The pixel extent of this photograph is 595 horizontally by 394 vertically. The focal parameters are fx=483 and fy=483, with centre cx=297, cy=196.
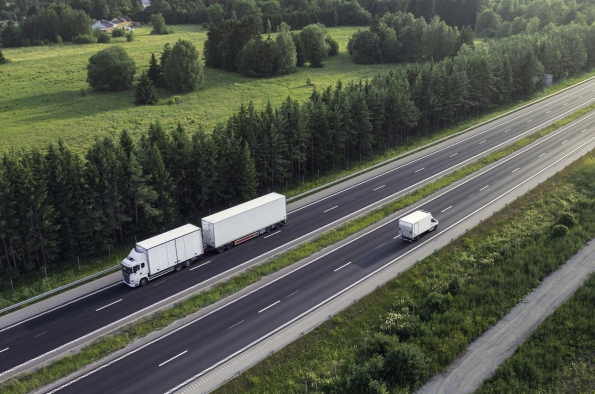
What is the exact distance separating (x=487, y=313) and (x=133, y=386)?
85.1 ft

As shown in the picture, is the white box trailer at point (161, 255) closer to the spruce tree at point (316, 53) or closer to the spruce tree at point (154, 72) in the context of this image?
the spruce tree at point (154, 72)

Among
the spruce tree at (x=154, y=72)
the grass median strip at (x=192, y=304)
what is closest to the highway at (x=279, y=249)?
the grass median strip at (x=192, y=304)

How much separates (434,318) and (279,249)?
1824 centimetres

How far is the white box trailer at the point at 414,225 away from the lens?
4862 cm

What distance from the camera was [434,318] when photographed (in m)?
36.1

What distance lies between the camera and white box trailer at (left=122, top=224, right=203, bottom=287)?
43031 mm

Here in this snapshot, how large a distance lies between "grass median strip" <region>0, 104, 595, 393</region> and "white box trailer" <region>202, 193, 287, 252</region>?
16.8ft

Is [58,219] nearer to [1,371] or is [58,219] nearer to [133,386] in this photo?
[1,371]

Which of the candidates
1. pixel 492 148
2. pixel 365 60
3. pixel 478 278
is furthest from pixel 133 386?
pixel 365 60

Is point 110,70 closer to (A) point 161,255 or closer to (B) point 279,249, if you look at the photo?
(A) point 161,255

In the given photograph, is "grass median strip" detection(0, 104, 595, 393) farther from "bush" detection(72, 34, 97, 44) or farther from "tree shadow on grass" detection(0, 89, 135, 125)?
"bush" detection(72, 34, 97, 44)

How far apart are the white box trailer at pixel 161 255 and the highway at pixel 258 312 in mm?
8170

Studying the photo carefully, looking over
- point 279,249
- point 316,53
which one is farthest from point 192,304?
point 316,53

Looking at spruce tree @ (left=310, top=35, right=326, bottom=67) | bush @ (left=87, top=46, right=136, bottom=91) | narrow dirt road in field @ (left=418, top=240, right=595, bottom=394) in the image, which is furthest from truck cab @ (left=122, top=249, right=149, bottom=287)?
spruce tree @ (left=310, top=35, right=326, bottom=67)
